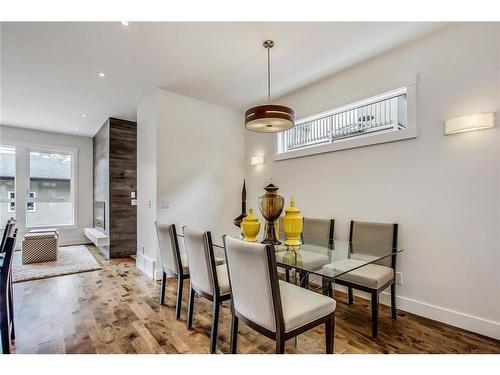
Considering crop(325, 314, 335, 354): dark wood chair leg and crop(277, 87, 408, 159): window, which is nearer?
crop(325, 314, 335, 354): dark wood chair leg

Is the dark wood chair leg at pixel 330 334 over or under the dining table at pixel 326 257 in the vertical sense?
under

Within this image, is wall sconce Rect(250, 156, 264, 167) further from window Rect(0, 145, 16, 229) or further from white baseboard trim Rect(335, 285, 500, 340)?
window Rect(0, 145, 16, 229)

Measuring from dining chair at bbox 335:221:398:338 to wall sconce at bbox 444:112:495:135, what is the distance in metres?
1.01

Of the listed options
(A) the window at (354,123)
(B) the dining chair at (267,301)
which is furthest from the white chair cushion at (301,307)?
(A) the window at (354,123)

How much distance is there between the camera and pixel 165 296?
3.00m

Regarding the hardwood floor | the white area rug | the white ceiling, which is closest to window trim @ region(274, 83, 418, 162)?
the white ceiling

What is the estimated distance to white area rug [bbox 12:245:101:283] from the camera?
367cm

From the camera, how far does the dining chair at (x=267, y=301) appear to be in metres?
1.42

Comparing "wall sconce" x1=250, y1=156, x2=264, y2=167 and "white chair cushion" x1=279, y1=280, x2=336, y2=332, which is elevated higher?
"wall sconce" x1=250, y1=156, x2=264, y2=167

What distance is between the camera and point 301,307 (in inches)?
61.1

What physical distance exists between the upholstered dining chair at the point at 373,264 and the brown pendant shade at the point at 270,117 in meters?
1.31

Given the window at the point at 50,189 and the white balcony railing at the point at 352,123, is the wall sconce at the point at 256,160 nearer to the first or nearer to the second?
the white balcony railing at the point at 352,123

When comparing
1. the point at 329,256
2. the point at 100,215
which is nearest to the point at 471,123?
the point at 329,256
